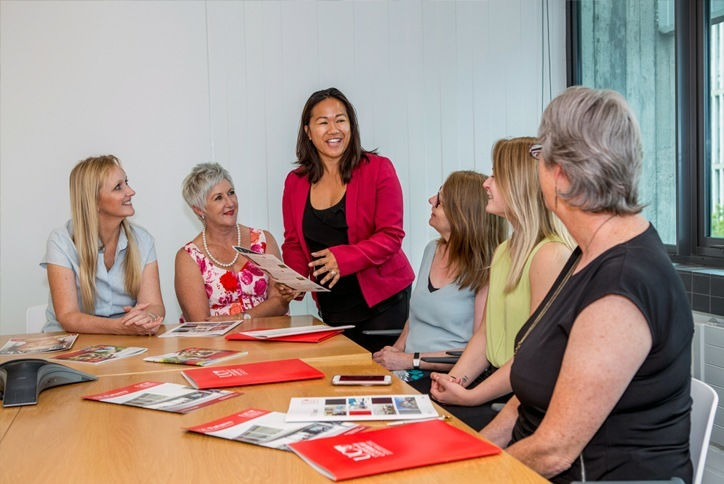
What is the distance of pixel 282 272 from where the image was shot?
2.70m

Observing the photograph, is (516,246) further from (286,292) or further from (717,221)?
(717,221)

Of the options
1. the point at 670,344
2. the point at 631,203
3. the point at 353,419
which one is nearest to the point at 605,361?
the point at 670,344

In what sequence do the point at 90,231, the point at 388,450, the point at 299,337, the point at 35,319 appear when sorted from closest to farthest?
the point at 388,450 < the point at 299,337 < the point at 90,231 < the point at 35,319

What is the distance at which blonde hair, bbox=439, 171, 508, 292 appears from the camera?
8.66 ft

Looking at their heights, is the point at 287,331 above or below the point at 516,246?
below

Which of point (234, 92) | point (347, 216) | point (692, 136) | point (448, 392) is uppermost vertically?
point (234, 92)

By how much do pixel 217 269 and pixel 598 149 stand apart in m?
2.25

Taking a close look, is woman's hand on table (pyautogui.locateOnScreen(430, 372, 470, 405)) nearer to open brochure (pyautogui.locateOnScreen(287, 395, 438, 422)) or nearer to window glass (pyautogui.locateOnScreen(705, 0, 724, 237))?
open brochure (pyautogui.locateOnScreen(287, 395, 438, 422))

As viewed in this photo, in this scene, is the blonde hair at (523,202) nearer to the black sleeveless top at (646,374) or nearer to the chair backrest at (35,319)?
the black sleeveless top at (646,374)

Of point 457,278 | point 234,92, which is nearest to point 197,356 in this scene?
point 457,278

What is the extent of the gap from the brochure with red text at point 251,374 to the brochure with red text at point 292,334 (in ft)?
1.29

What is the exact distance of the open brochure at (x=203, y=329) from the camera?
2674 millimetres

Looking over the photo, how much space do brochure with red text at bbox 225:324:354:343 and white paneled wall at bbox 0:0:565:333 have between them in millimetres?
1734

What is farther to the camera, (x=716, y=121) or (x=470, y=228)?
(x=716, y=121)
